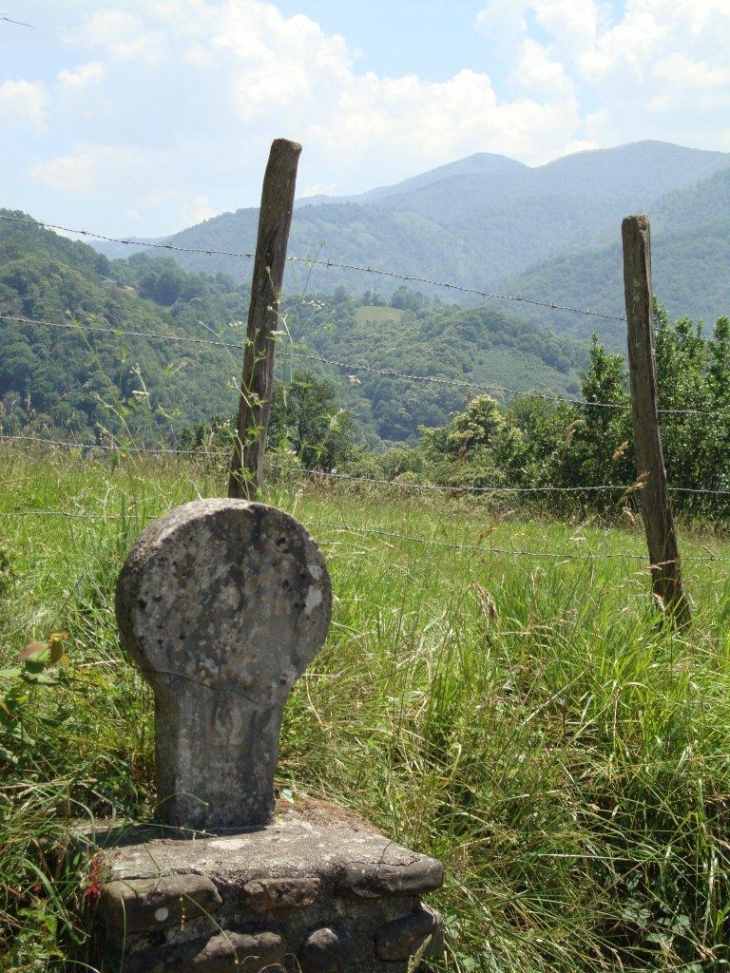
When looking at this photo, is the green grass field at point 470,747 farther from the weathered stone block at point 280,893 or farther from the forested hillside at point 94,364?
the forested hillside at point 94,364

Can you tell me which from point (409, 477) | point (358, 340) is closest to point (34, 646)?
point (409, 477)

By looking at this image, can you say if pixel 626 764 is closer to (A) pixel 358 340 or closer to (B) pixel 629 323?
(B) pixel 629 323

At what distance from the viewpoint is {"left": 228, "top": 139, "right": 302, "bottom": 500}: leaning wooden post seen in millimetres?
4512

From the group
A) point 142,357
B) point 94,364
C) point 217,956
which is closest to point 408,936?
point 217,956

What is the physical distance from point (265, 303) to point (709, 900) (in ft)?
9.70

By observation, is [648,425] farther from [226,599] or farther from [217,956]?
[217,956]

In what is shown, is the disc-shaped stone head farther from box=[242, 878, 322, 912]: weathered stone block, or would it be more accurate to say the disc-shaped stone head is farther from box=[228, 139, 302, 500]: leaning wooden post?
box=[228, 139, 302, 500]: leaning wooden post

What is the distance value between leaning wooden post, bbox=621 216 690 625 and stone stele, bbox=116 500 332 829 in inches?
103

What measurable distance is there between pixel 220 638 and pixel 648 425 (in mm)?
3130

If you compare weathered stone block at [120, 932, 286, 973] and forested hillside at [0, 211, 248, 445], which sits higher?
forested hillside at [0, 211, 248, 445]

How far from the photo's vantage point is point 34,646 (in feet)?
9.30

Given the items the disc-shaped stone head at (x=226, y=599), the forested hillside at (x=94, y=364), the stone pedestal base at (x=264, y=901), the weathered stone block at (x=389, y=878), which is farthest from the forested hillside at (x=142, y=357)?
the weathered stone block at (x=389, y=878)

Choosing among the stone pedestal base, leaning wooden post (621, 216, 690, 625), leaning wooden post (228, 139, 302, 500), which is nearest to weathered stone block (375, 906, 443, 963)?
the stone pedestal base

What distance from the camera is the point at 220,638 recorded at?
2871 mm
